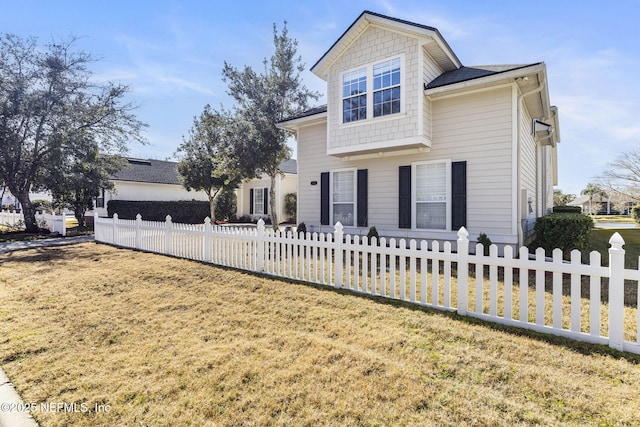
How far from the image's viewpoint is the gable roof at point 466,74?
7660 mm

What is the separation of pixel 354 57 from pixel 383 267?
7.08 m

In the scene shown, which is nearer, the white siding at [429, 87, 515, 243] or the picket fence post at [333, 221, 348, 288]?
the picket fence post at [333, 221, 348, 288]

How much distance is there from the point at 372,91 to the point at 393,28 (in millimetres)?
1641

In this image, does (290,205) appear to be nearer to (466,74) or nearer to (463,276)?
(466,74)

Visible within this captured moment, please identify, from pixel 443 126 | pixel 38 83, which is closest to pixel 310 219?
pixel 443 126

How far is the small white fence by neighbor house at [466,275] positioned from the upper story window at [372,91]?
4.75m

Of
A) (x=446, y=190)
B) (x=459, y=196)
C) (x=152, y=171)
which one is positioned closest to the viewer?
(x=459, y=196)

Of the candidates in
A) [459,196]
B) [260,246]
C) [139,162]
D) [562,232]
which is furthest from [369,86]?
[139,162]

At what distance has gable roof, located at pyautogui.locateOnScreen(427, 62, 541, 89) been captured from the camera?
7660 millimetres

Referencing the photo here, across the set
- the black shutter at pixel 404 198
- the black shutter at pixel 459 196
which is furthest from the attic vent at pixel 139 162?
the black shutter at pixel 459 196

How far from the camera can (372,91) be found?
8.93 meters

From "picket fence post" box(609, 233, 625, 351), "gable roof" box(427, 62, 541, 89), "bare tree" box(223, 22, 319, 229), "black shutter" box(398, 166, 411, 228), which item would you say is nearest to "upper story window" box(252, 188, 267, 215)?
"bare tree" box(223, 22, 319, 229)

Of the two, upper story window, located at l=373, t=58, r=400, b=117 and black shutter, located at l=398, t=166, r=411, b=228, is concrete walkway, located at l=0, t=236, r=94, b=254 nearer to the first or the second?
black shutter, located at l=398, t=166, r=411, b=228

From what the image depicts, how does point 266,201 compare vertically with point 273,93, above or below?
below
